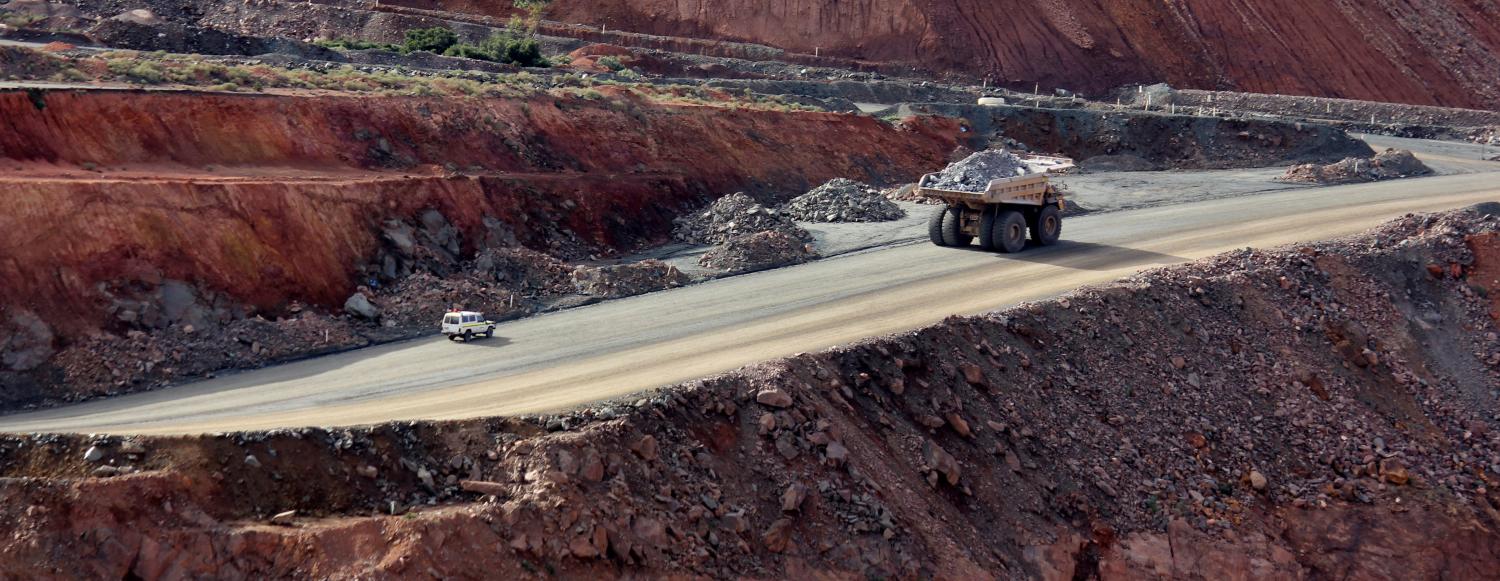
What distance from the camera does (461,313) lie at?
68.8 ft

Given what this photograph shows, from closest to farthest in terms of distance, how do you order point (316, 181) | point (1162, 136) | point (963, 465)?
point (963, 465) < point (316, 181) < point (1162, 136)

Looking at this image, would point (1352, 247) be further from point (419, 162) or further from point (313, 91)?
point (313, 91)

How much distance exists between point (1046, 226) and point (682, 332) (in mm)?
10692

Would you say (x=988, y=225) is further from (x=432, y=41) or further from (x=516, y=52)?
(x=432, y=41)

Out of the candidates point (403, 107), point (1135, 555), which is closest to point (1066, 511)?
point (1135, 555)

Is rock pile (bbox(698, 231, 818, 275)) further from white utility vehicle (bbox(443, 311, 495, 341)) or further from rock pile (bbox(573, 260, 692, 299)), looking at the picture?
white utility vehicle (bbox(443, 311, 495, 341))

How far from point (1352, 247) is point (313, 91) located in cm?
2288

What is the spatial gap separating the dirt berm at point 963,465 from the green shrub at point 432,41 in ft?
102

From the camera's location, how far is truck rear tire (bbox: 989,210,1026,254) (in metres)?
26.9

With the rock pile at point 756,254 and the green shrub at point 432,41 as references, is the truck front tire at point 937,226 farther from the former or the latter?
the green shrub at point 432,41

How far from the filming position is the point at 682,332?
821 inches

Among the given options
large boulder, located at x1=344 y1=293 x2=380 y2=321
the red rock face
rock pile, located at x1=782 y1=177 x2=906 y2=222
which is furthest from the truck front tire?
the red rock face

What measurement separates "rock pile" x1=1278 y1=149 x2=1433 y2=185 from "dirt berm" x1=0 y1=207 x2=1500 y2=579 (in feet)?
33.1

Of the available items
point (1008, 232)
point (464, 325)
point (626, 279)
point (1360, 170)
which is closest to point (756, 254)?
point (626, 279)
